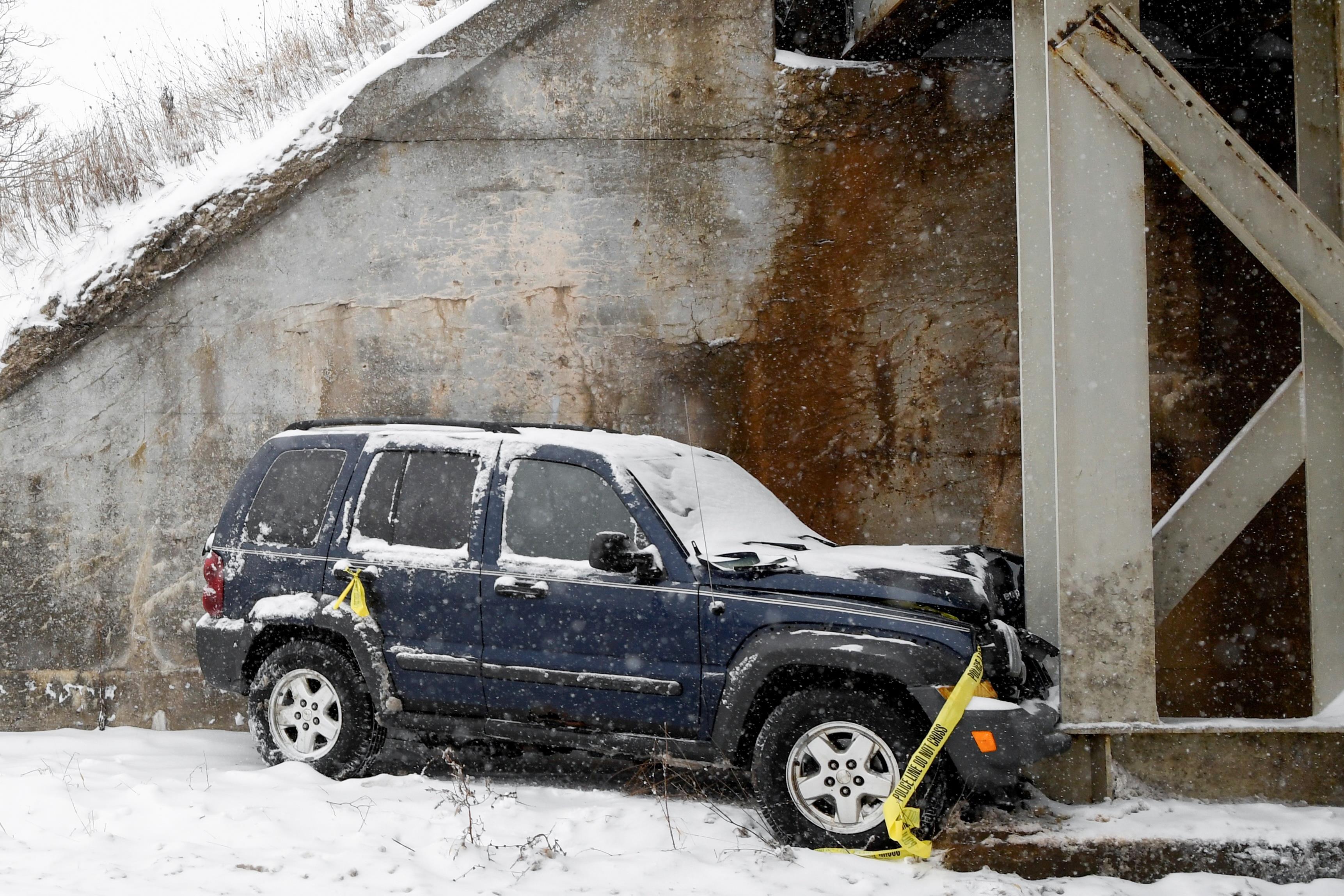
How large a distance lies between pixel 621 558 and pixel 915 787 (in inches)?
62.1

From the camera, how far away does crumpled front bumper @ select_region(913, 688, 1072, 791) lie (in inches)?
162

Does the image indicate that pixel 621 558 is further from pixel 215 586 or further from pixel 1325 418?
pixel 1325 418

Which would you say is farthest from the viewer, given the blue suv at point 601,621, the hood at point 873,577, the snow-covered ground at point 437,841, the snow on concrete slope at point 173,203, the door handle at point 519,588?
the snow on concrete slope at point 173,203

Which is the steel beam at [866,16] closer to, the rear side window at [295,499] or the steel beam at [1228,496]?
the steel beam at [1228,496]

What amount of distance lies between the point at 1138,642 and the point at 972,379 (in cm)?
296

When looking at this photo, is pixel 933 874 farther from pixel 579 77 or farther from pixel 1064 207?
pixel 579 77

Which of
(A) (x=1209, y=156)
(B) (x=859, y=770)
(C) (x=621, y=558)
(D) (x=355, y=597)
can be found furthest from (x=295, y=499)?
(A) (x=1209, y=156)

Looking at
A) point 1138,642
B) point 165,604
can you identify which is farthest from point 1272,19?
point 165,604

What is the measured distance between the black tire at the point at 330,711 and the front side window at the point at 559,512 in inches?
47.4

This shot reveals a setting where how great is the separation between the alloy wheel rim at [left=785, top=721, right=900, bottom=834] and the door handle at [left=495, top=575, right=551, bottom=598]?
1.41 metres

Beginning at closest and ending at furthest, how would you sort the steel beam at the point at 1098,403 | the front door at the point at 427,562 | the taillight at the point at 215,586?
the steel beam at the point at 1098,403
the front door at the point at 427,562
the taillight at the point at 215,586

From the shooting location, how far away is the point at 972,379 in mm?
7234

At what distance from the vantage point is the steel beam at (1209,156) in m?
4.69

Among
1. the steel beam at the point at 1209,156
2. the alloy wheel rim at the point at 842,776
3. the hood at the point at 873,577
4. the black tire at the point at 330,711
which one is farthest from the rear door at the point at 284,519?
the steel beam at the point at 1209,156
